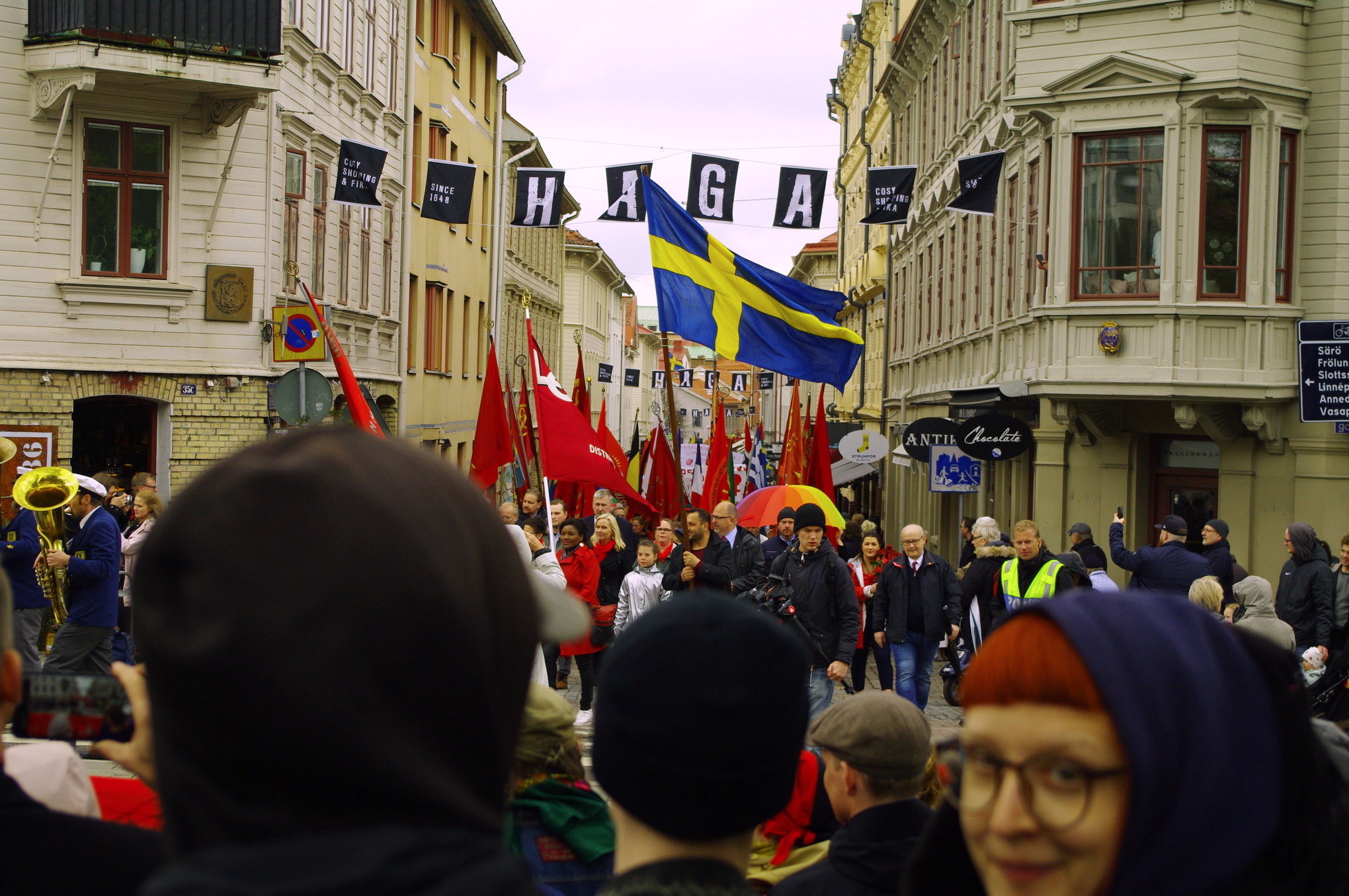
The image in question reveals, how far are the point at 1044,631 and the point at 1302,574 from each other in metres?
9.86

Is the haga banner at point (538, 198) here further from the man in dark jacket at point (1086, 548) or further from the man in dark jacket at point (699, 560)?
the man in dark jacket at point (1086, 548)

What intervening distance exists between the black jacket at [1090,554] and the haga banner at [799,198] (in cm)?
637

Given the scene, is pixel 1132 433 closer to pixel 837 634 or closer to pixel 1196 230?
pixel 1196 230

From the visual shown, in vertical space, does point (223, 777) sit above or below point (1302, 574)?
above

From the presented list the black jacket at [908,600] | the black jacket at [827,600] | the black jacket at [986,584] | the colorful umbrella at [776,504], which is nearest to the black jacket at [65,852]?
the black jacket at [827,600]

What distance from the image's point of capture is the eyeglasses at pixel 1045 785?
1.52 m

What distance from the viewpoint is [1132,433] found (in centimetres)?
1756

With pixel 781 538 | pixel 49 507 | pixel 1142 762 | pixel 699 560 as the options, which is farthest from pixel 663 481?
pixel 1142 762

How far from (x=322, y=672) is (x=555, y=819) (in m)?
2.44

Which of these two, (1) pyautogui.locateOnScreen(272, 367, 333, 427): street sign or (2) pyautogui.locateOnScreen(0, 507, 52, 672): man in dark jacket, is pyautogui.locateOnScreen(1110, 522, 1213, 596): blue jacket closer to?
(1) pyautogui.locateOnScreen(272, 367, 333, 427): street sign

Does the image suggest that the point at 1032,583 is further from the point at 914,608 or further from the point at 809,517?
the point at 809,517

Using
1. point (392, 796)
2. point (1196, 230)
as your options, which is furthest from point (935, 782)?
point (1196, 230)

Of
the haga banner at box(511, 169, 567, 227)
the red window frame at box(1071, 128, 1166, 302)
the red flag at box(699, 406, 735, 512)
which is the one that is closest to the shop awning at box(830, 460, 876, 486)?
the red flag at box(699, 406, 735, 512)

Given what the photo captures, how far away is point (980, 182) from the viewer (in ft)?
55.1
